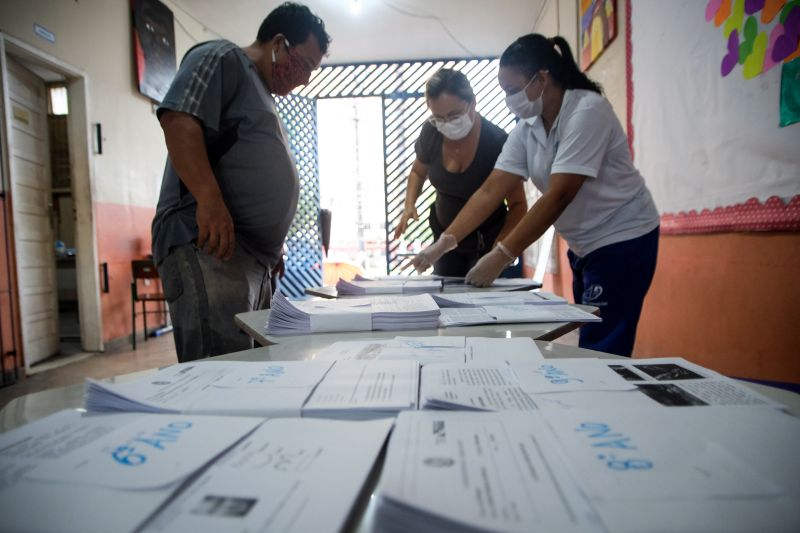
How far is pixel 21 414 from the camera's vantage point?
0.47m

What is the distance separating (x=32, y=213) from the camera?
9.68 feet

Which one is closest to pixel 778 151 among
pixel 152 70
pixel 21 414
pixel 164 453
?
pixel 164 453

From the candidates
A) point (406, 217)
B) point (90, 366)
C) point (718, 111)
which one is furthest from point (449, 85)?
point (90, 366)

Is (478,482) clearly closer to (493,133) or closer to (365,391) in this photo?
(365,391)

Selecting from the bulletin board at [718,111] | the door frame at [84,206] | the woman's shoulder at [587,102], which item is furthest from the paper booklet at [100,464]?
the door frame at [84,206]

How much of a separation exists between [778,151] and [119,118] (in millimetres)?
4029

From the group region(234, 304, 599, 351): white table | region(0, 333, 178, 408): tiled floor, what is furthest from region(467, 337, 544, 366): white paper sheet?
region(0, 333, 178, 408): tiled floor

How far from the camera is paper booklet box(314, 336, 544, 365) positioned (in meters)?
0.64

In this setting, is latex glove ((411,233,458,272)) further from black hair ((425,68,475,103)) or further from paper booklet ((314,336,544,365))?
paper booklet ((314,336,544,365))

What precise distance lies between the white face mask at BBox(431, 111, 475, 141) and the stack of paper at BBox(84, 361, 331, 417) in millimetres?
1527

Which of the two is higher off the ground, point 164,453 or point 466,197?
point 466,197

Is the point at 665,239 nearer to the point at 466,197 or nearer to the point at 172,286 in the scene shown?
the point at 466,197

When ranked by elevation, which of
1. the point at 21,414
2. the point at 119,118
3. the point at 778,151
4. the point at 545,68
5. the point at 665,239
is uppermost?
the point at 119,118

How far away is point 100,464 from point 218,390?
181 millimetres
